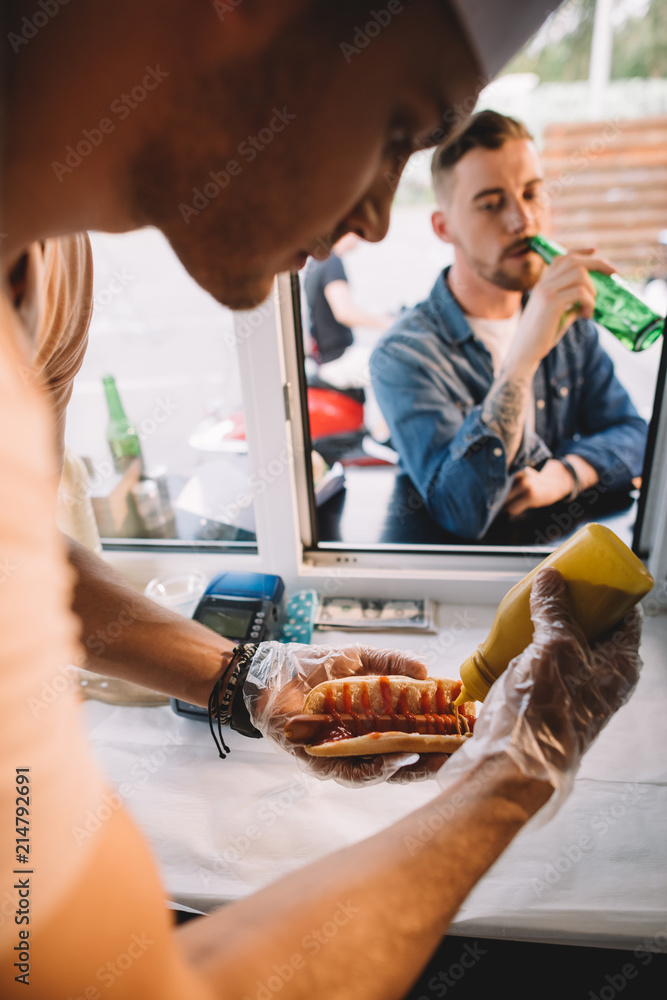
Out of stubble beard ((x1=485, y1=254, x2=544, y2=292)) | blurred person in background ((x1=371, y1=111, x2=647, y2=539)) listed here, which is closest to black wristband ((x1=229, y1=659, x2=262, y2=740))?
blurred person in background ((x1=371, y1=111, x2=647, y2=539))

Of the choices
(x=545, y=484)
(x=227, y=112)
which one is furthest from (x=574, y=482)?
(x=227, y=112)

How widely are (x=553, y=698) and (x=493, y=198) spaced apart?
1405mm

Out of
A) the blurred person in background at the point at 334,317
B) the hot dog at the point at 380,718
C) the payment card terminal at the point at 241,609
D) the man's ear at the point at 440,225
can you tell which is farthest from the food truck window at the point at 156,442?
the blurred person in background at the point at 334,317

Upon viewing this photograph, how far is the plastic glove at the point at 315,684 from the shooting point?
0.98 m

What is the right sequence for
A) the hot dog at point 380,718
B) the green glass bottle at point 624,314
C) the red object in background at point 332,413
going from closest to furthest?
the hot dog at point 380,718
the green glass bottle at point 624,314
the red object in background at point 332,413

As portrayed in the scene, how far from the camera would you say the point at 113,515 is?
1.55 m

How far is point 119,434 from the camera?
154cm

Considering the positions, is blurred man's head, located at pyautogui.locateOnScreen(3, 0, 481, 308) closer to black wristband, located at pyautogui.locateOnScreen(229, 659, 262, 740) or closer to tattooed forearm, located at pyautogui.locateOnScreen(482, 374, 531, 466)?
black wristband, located at pyautogui.locateOnScreen(229, 659, 262, 740)

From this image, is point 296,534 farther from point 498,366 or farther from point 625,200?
point 625,200

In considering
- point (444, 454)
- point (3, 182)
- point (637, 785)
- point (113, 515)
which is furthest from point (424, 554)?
point (3, 182)

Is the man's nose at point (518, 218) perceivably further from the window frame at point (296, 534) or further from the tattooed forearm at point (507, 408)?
the window frame at point (296, 534)

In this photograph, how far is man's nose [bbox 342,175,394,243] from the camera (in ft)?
2.23

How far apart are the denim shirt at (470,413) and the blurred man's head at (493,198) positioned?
17 cm

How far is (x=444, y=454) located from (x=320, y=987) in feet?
4.50
